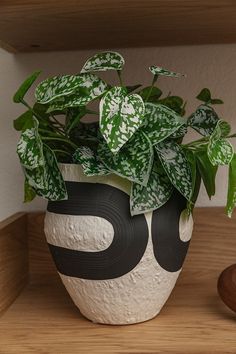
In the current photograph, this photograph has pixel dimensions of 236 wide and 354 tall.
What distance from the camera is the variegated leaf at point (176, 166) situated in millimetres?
741

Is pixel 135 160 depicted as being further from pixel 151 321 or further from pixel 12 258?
pixel 12 258

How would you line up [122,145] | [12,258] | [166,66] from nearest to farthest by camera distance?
[122,145]
[12,258]
[166,66]

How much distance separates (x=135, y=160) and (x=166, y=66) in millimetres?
421

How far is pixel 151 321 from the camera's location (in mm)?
828

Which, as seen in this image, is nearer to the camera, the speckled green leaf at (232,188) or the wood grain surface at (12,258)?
the speckled green leaf at (232,188)

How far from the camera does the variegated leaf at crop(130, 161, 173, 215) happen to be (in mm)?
741

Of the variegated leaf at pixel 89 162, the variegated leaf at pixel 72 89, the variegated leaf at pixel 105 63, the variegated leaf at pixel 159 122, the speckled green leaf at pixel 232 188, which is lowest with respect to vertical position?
the speckled green leaf at pixel 232 188

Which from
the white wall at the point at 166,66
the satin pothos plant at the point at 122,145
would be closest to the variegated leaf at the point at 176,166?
the satin pothos plant at the point at 122,145

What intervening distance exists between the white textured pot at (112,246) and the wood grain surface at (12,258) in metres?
0.15

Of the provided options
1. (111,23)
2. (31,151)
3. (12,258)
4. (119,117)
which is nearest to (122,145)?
(119,117)

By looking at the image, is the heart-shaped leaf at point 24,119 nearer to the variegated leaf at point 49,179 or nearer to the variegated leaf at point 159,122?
the variegated leaf at point 49,179

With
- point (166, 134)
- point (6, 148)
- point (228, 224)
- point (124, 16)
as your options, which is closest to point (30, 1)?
point (124, 16)

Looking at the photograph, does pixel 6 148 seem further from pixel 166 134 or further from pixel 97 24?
pixel 166 134

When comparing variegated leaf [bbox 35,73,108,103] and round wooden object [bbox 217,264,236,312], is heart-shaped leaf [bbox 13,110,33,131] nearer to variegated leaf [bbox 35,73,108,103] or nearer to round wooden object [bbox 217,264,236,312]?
variegated leaf [bbox 35,73,108,103]
